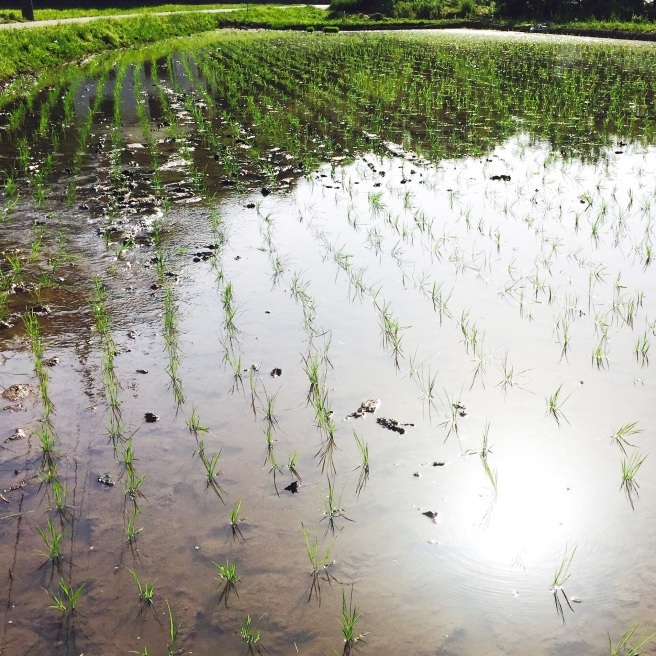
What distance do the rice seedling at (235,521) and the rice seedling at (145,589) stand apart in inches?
16.1

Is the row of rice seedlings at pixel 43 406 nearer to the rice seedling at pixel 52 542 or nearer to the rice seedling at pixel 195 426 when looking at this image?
the rice seedling at pixel 52 542

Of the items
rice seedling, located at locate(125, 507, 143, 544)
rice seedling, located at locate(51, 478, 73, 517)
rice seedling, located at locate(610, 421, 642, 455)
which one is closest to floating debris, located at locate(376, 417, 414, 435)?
rice seedling, located at locate(610, 421, 642, 455)

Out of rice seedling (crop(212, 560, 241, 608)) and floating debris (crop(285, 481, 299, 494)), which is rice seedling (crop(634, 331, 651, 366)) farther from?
rice seedling (crop(212, 560, 241, 608))

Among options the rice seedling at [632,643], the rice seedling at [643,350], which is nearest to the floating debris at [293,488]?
the rice seedling at [632,643]

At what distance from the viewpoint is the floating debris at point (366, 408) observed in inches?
152

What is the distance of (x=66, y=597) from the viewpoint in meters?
2.67

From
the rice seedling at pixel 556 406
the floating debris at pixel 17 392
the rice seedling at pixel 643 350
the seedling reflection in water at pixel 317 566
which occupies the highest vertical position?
the rice seedling at pixel 643 350

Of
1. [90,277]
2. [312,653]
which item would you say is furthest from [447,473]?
[90,277]

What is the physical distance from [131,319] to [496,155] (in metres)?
6.34

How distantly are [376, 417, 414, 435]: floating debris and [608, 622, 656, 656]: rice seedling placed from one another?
1483 mm

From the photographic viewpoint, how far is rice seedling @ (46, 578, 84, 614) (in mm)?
2609

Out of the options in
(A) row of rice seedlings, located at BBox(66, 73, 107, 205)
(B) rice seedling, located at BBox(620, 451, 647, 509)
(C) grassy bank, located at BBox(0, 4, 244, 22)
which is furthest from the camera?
(C) grassy bank, located at BBox(0, 4, 244, 22)

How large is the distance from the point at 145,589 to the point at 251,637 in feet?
1.55

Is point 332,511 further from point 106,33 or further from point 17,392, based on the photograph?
point 106,33
